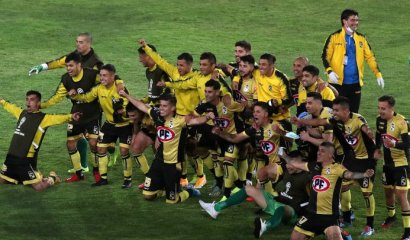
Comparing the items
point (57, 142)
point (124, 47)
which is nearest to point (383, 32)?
point (124, 47)

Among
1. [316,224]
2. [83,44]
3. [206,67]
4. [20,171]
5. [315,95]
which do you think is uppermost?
[83,44]

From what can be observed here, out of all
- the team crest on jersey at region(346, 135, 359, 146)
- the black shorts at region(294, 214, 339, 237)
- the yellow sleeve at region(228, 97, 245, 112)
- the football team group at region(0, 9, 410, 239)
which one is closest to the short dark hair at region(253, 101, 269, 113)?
the football team group at region(0, 9, 410, 239)

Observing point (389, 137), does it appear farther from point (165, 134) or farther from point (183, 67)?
point (183, 67)

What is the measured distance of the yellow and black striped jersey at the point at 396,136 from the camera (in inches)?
519

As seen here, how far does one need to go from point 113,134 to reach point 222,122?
1.83 m

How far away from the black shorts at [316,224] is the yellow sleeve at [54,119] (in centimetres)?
447

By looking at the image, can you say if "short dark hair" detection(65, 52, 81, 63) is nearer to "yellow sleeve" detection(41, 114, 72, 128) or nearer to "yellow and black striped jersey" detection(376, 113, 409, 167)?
"yellow sleeve" detection(41, 114, 72, 128)

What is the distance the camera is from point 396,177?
13.4 meters

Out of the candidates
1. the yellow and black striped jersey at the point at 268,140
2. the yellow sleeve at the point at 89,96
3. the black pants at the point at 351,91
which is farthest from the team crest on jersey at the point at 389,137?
the yellow sleeve at the point at 89,96

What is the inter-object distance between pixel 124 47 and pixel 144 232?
1232cm

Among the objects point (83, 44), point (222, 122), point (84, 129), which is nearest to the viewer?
point (222, 122)

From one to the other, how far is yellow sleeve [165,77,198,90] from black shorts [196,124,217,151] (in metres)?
0.67

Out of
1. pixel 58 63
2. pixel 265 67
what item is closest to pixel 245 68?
pixel 265 67

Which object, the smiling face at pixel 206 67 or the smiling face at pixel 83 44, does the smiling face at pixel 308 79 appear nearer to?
the smiling face at pixel 206 67
